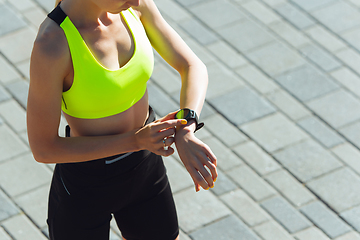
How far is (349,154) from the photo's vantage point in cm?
461

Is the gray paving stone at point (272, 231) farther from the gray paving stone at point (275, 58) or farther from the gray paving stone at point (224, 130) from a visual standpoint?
the gray paving stone at point (275, 58)

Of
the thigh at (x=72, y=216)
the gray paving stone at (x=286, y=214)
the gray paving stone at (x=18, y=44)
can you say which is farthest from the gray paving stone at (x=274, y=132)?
the gray paving stone at (x=18, y=44)

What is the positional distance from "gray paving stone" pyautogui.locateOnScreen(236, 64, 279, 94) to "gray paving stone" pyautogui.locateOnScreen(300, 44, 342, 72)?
1.91ft

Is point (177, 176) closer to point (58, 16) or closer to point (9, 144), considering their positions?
point (9, 144)

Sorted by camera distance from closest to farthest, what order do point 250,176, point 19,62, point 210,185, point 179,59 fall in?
1. point 210,185
2. point 179,59
3. point 250,176
4. point 19,62

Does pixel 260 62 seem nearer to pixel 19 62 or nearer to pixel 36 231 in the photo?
pixel 19 62

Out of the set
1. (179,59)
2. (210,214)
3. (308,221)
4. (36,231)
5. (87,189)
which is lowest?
(308,221)

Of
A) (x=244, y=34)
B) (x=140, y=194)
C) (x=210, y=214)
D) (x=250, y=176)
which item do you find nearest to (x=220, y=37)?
(x=244, y=34)

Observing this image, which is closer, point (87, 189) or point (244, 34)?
point (87, 189)

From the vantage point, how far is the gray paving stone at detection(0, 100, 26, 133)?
15.7 feet

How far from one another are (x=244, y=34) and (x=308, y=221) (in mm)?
2454

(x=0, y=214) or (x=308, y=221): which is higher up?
(x=0, y=214)

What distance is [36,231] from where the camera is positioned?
3.96 m

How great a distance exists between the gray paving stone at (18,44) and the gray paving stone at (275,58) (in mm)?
2303
